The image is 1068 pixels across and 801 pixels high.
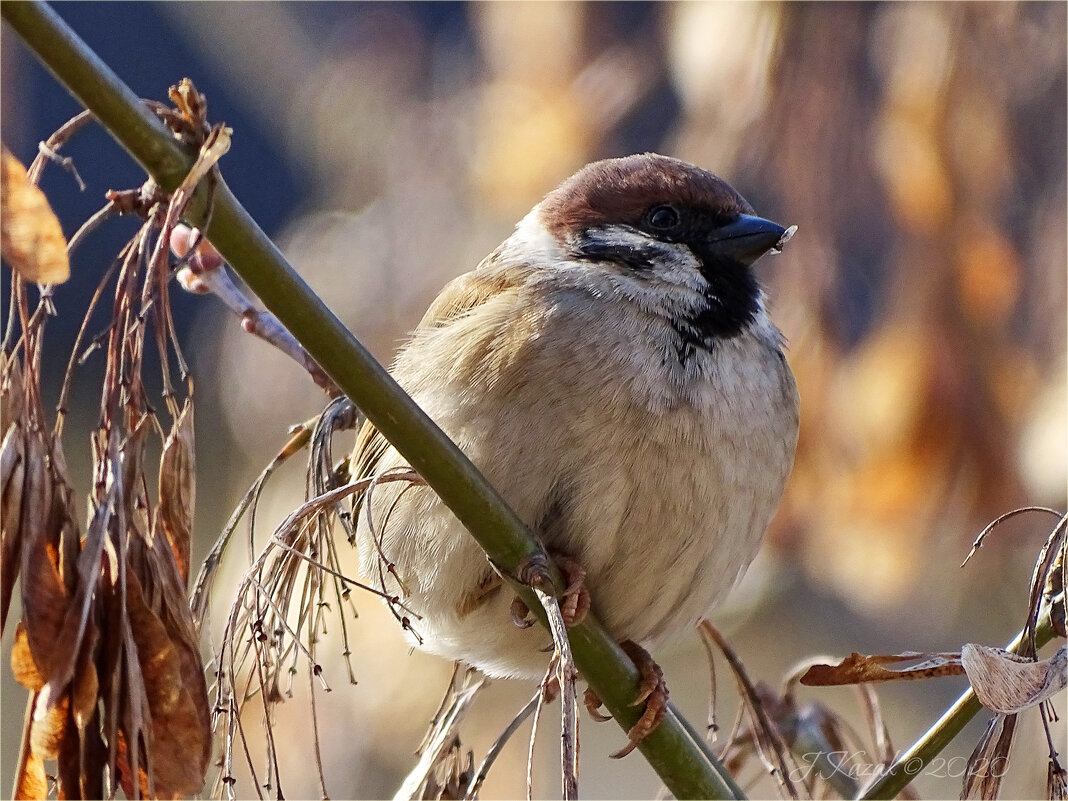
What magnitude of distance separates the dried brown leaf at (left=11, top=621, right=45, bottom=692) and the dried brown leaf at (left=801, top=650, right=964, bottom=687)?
0.81 m

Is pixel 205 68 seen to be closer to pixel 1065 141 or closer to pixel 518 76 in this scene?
pixel 518 76

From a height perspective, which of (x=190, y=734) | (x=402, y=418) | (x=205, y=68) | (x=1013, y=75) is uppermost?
(x=205, y=68)

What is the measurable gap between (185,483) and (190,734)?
249mm

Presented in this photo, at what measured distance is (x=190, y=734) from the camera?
1.17 meters

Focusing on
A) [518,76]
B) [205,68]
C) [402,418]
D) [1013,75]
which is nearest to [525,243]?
[518,76]

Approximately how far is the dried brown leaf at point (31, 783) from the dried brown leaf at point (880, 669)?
0.80 metres

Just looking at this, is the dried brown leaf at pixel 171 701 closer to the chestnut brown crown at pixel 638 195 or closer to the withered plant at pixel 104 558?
the withered plant at pixel 104 558

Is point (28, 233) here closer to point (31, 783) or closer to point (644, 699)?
point (31, 783)

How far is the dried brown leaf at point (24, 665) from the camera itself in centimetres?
113

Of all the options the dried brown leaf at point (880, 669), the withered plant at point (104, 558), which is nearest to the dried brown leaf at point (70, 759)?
the withered plant at point (104, 558)

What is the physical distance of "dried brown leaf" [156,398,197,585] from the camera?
4.18ft

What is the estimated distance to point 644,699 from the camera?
1790 mm

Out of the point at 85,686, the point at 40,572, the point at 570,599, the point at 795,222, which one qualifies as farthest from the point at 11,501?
the point at 795,222

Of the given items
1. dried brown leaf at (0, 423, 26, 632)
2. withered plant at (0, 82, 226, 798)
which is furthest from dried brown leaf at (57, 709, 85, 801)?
dried brown leaf at (0, 423, 26, 632)
